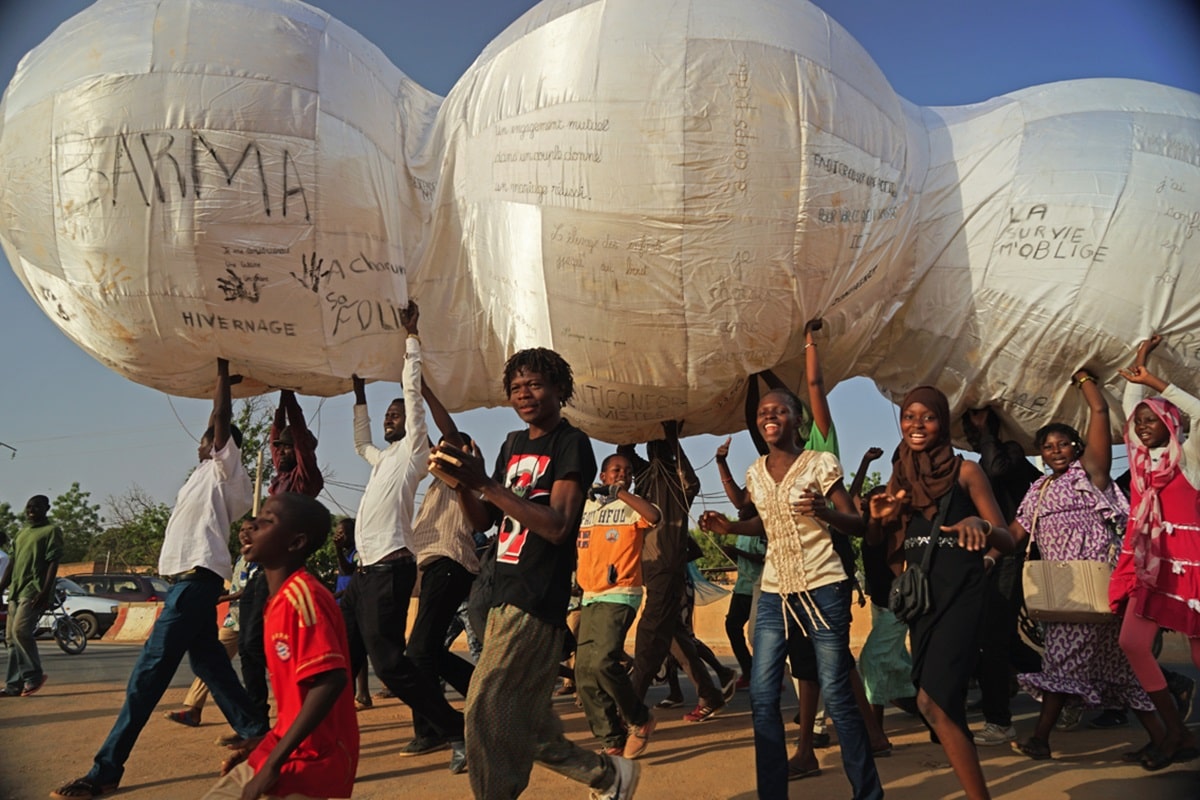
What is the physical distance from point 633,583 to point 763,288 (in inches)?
61.3

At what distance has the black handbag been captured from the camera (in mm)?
3350

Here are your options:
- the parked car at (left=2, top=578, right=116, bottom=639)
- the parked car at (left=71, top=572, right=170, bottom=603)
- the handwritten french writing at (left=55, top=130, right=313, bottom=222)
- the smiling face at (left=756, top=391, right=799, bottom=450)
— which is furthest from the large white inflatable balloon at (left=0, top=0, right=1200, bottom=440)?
the parked car at (left=71, top=572, right=170, bottom=603)

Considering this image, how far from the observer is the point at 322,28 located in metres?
4.76

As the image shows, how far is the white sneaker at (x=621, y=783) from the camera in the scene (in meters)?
3.42

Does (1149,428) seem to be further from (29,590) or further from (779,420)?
(29,590)

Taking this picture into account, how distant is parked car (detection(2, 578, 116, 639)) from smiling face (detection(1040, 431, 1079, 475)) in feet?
52.7

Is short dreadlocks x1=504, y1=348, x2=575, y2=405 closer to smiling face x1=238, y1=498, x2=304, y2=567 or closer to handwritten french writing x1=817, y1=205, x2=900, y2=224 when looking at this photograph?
smiling face x1=238, y1=498, x2=304, y2=567

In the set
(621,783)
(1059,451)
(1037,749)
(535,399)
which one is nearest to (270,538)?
(535,399)

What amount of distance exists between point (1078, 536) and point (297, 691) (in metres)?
4.06

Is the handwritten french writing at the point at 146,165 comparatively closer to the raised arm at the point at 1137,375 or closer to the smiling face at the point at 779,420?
the smiling face at the point at 779,420

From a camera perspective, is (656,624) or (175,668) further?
(656,624)

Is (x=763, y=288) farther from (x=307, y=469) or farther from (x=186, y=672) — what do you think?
(x=186, y=672)

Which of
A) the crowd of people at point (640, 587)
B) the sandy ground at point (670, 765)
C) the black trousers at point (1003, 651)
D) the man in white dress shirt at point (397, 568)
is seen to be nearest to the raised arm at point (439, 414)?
the crowd of people at point (640, 587)

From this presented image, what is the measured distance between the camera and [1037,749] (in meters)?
4.60
